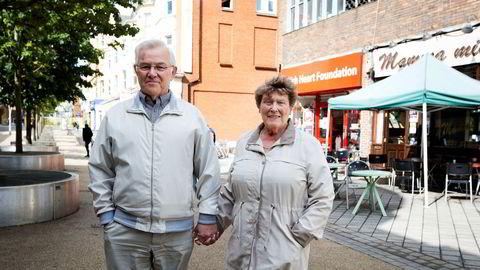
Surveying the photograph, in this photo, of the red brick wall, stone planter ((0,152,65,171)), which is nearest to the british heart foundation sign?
the red brick wall

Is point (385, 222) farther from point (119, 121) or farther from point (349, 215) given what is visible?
point (119, 121)

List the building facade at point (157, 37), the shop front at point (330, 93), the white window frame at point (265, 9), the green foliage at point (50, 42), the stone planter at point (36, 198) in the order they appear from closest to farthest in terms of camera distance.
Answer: the stone planter at point (36, 198), the green foliage at point (50, 42), the shop front at point (330, 93), the building facade at point (157, 37), the white window frame at point (265, 9)

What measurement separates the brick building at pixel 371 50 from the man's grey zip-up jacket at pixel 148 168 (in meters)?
10.0

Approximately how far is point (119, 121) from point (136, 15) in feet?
115

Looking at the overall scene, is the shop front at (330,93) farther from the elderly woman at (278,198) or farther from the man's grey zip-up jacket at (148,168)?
the man's grey zip-up jacket at (148,168)

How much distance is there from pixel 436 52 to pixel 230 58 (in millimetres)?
16085

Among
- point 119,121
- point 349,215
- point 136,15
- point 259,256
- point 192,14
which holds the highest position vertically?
point 136,15

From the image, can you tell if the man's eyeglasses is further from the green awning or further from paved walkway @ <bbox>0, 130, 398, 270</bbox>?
the green awning

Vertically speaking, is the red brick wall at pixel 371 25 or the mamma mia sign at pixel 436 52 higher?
the red brick wall at pixel 371 25

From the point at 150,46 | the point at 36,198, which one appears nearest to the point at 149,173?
the point at 150,46

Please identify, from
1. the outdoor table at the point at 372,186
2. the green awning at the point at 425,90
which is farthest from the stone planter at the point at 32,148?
the outdoor table at the point at 372,186

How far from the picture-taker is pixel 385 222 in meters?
7.15

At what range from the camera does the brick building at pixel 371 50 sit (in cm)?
1111

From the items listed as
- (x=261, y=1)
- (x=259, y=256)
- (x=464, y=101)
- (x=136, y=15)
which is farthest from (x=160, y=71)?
(x=136, y=15)
